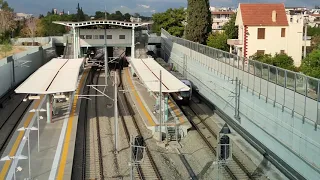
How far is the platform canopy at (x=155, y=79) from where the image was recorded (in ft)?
78.0

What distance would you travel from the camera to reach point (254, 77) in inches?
883

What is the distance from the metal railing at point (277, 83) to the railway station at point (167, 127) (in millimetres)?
47

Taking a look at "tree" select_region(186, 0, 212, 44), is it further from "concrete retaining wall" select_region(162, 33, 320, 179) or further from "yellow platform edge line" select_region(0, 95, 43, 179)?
"yellow platform edge line" select_region(0, 95, 43, 179)

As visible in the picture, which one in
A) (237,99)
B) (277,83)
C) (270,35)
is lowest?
(237,99)

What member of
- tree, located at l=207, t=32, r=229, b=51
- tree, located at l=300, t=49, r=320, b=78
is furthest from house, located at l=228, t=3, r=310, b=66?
tree, located at l=300, t=49, r=320, b=78

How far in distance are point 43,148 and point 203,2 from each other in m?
34.6

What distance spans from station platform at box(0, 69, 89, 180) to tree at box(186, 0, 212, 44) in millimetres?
26571

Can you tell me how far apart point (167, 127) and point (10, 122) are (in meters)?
9.19

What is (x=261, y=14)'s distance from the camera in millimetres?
44812

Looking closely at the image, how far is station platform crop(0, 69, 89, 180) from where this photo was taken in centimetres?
1700

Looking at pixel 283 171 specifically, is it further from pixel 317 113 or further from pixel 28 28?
pixel 28 28

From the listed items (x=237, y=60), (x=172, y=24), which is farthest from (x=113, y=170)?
(x=172, y=24)

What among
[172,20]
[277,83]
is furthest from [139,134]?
[172,20]

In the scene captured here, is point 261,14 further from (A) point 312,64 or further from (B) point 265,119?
(B) point 265,119
